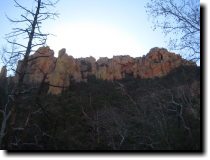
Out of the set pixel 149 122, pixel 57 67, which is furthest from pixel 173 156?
pixel 57 67

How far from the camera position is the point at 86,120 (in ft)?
77.6

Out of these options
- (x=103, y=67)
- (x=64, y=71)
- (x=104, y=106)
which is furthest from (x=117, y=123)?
(x=103, y=67)

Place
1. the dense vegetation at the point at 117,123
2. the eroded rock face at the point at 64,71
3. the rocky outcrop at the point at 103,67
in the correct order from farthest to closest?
the rocky outcrop at the point at 103,67 < the eroded rock face at the point at 64,71 < the dense vegetation at the point at 117,123

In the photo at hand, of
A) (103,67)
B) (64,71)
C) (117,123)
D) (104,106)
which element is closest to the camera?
(117,123)

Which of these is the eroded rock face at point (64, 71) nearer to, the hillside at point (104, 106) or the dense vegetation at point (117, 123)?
the hillside at point (104, 106)

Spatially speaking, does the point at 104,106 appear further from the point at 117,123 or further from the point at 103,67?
the point at 103,67

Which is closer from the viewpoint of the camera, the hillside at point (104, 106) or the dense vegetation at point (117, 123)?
the hillside at point (104, 106)

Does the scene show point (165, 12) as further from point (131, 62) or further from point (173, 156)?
point (131, 62)

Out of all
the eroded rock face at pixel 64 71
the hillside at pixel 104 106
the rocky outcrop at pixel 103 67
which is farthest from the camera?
the rocky outcrop at pixel 103 67

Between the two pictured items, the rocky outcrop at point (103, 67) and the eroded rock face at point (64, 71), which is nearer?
the eroded rock face at point (64, 71)

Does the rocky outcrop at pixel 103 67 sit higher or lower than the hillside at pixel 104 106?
higher

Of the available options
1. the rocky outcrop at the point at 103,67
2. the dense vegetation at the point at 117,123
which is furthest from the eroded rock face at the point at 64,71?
the dense vegetation at the point at 117,123

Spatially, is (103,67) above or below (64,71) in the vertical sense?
above

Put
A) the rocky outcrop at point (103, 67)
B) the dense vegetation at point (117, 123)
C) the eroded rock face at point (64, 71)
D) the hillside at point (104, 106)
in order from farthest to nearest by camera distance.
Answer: the rocky outcrop at point (103, 67), the eroded rock face at point (64, 71), the dense vegetation at point (117, 123), the hillside at point (104, 106)
